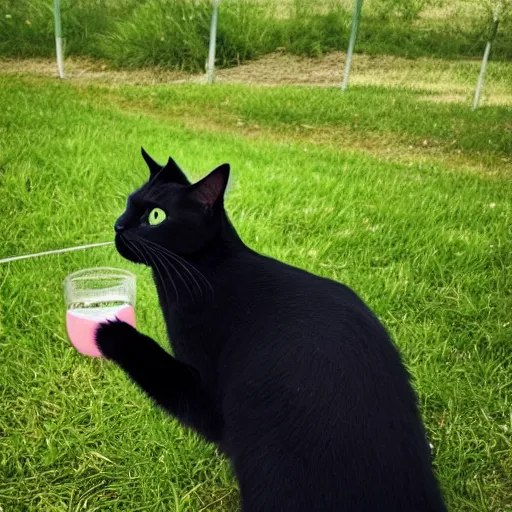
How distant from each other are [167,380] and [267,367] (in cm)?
15

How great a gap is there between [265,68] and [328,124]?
26 cm

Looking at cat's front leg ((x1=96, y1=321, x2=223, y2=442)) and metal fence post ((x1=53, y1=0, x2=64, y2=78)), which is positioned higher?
metal fence post ((x1=53, y1=0, x2=64, y2=78))

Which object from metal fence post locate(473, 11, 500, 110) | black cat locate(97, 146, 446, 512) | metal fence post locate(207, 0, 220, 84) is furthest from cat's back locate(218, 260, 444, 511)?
metal fence post locate(473, 11, 500, 110)

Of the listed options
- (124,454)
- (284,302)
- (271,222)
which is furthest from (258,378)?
(271,222)

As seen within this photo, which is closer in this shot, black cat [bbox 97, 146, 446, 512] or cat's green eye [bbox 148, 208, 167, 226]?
black cat [bbox 97, 146, 446, 512]

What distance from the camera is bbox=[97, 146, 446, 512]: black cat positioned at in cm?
53

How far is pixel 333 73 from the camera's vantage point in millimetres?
1926

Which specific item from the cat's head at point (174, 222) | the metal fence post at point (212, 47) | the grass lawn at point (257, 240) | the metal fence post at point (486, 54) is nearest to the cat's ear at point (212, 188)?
the cat's head at point (174, 222)

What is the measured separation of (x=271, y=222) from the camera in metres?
1.28

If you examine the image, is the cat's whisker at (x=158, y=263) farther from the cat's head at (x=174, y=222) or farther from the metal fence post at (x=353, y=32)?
the metal fence post at (x=353, y=32)

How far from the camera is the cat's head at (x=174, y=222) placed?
2.19 feet

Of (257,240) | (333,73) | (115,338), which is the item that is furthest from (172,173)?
(333,73)

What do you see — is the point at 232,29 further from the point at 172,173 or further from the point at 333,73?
the point at 172,173

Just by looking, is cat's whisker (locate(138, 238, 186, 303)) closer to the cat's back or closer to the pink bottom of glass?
the cat's back
